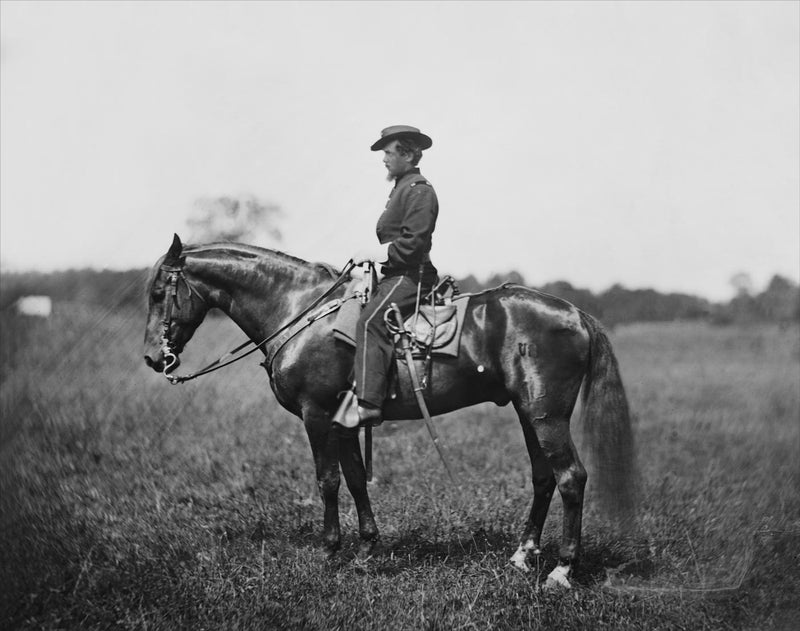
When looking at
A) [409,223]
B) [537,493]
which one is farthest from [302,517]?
[409,223]

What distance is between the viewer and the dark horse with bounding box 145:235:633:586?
5.95 meters

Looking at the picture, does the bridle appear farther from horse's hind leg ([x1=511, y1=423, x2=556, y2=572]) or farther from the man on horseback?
horse's hind leg ([x1=511, y1=423, x2=556, y2=572])

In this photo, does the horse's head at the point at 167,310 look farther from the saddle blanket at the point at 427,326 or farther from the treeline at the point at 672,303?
the treeline at the point at 672,303

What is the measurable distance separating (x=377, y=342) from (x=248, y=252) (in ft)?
5.05

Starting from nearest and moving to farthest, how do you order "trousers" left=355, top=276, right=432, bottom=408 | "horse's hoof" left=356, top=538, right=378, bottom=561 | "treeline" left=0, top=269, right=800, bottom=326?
"trousers" left=355, top=276, right=432, bottom=408, "horse's hoof" left=356, top=538, right=378, bottom=561, "treeline" left=0, top=269, right=800, bottom=326

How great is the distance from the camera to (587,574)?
6.23m

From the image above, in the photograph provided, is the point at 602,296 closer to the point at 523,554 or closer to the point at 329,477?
the point at 523,554

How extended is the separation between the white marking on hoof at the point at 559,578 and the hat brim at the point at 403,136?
366cm

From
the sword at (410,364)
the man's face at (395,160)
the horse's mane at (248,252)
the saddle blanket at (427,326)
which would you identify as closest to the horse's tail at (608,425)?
the saddle blanket at (427,326)

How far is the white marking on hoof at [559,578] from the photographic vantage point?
5773mm

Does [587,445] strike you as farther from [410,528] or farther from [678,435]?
[678,435]

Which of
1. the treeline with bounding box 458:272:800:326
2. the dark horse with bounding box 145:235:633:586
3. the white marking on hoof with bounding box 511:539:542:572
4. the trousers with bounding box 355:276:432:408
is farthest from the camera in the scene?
the treeline with bounding box 458:272:800:326

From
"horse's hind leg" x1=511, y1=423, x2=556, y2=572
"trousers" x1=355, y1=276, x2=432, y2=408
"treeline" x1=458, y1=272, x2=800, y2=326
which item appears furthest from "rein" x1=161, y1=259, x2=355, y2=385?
"treeline" x1=458, y1=272, x2=800, y2=326

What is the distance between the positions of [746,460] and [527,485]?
334 centimetres
